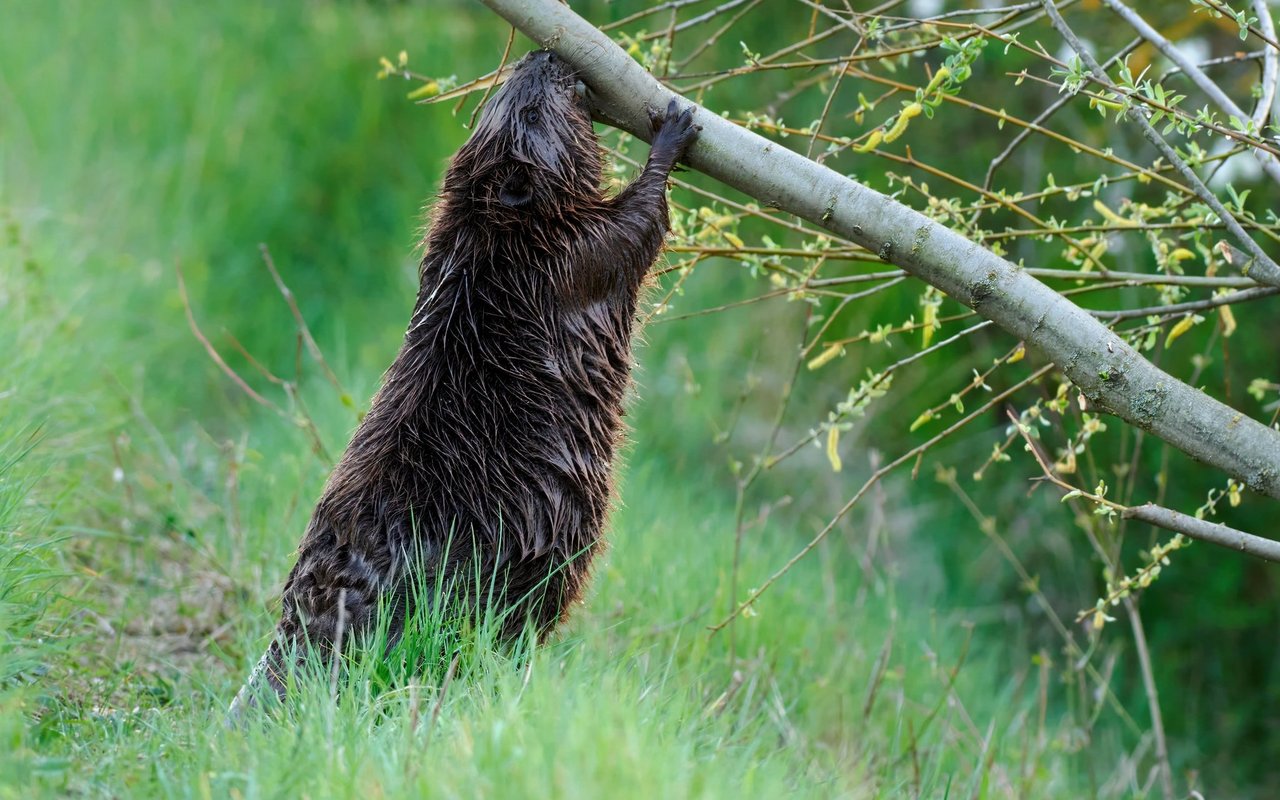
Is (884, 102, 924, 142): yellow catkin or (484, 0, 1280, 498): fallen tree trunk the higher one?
(884, 102, 924, 142): yellow catkin

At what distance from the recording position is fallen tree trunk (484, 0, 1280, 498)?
2713mm

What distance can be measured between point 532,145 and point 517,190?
128mm

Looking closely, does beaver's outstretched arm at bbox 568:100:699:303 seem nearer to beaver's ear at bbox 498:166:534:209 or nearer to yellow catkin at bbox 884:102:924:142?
beaver's ear at bbox 498:166:534:209

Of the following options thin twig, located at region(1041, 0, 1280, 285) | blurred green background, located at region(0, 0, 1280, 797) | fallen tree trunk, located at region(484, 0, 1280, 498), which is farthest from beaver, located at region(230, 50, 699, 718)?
thin twig, located at region(1041, 0, 1280, 285)

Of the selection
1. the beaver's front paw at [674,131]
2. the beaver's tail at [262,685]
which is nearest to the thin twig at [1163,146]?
the beaver's front paw at [674,131]

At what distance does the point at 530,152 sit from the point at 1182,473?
603 centimetres

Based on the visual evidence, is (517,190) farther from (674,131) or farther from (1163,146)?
(1163,146)

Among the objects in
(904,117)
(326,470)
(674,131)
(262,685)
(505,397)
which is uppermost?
(904,117)

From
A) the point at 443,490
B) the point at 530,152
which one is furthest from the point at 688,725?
the point at 530,152

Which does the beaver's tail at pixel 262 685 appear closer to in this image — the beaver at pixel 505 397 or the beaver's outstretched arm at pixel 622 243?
the beaver at pixel 505 397

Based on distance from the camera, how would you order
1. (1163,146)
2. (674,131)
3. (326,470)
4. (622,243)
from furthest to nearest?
1. (326,470)
2. (622,243)
3. (674,131)
4. (1163,146)

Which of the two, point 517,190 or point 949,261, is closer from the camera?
point 949,261

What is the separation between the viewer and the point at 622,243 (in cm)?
334

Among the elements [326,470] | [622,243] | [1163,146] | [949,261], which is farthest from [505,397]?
[326,470]
